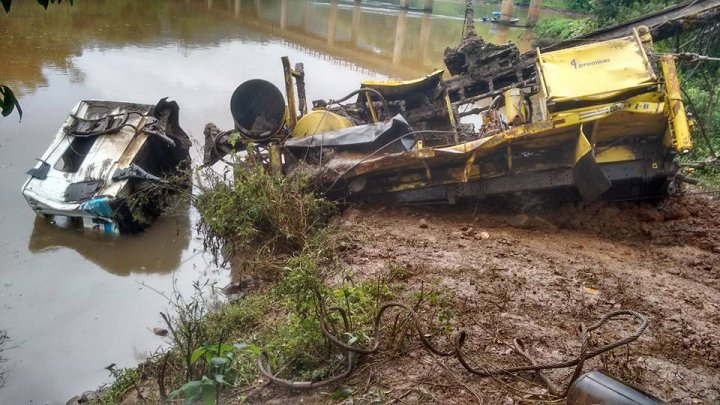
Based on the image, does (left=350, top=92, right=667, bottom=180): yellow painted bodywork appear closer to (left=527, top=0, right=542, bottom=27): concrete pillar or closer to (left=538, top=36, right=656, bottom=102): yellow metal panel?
(left=538, top=36, right=656, bottom=102): yellow metal panel

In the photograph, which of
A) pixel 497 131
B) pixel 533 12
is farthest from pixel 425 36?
pixel 497 131

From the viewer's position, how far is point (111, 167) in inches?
310

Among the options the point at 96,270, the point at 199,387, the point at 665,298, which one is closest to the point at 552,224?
the point at 665,298

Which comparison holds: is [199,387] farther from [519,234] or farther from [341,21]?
[341,21]

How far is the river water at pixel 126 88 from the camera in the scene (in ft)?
18.6

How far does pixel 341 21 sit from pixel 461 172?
22.2 metres

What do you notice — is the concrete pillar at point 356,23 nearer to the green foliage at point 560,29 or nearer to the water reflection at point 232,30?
the water reflection at point 232,30

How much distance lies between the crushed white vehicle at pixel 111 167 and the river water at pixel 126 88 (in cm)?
39

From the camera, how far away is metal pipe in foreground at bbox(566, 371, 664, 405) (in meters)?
2.37

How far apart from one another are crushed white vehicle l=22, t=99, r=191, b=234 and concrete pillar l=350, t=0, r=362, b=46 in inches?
604

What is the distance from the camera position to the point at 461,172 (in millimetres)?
6496

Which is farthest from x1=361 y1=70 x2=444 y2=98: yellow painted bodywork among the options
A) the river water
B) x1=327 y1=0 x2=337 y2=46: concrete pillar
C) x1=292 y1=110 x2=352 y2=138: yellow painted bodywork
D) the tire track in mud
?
x1=327 y1=0 x2=337 y2=46: concrete pillar

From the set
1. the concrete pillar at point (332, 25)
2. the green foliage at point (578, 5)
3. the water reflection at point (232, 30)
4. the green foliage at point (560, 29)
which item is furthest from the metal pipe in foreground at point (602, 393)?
the green foliage at point (578, 5)

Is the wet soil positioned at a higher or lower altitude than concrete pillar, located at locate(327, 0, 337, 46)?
lower
